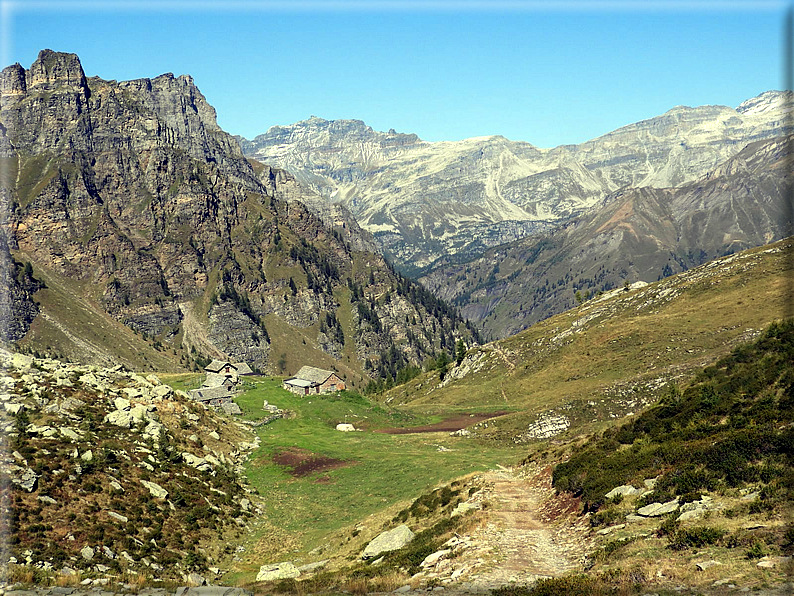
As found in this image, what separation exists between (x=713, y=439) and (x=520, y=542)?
12766mm

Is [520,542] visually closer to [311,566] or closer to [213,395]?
[311,566]

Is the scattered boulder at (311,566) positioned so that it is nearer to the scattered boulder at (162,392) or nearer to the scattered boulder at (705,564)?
the scattered boulder at (705,564)

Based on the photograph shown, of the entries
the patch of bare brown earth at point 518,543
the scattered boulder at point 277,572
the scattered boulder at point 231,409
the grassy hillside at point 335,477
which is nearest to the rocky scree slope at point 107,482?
the grassy hillside at point 335,477

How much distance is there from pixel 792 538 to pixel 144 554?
3430cm

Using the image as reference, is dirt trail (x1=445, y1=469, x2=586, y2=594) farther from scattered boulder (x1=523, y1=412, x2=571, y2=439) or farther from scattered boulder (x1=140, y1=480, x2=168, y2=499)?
scattered boulder (x1=523, y1=412, x2=571, y2=439)

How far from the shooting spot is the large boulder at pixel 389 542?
1369 inches

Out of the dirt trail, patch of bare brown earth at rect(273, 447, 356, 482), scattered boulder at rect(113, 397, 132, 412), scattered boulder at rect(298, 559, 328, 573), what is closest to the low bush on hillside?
the dirt trail

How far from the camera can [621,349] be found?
374 feet

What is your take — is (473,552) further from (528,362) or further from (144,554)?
(528,362)

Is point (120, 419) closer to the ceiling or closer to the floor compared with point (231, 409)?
closer to the ceiling

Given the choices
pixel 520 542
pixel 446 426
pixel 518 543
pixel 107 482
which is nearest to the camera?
pixel 518 543

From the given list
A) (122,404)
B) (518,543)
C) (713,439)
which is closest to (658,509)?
(713,439)

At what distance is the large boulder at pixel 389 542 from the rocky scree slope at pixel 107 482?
11380 mm

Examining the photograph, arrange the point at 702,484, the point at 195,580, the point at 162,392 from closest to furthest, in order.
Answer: the point at 702,484
the point at 195,580
the point at 162,392
